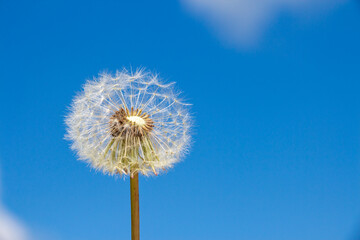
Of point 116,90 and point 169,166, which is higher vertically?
point 116,90

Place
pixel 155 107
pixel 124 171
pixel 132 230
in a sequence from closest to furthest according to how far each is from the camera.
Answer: pixel 132 230, pixel 124 171, pixel 155 107

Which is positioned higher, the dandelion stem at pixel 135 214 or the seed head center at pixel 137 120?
the seed head center at pixel 137 120

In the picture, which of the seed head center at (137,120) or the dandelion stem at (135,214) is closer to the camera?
the dandelion stem at (135,214)

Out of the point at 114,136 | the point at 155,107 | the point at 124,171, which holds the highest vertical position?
the point at 155,107

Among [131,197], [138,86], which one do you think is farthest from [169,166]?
[138,86]

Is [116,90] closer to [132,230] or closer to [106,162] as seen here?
[106,162]

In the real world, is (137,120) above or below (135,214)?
above

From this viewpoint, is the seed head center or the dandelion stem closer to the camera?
the dandelion stem

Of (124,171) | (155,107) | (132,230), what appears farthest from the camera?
(155,107)

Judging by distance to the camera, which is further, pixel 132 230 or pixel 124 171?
pixel 124 171

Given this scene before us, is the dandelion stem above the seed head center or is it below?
below

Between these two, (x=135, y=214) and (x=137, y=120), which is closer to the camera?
(x=135, y=214)
